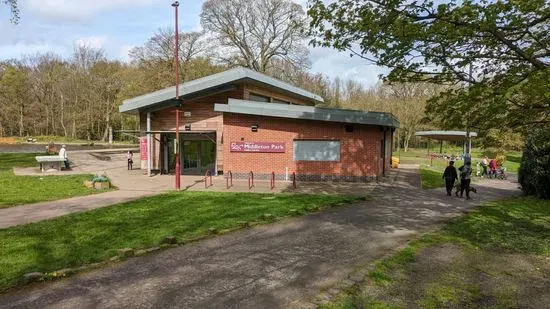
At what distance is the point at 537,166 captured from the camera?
16.9 meters

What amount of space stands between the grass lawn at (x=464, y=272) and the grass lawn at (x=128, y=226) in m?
4.18

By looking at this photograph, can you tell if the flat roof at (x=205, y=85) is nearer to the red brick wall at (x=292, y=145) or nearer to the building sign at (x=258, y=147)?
the red brick wall at (x=292, y=145)

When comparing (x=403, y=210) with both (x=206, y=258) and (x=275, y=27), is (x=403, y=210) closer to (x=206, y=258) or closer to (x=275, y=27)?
(x=206, y=258)

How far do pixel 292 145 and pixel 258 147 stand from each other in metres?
1.73

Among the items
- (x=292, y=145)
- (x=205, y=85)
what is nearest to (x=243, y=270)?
(x=292, y=145)

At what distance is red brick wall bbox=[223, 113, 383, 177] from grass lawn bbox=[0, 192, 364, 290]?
523 cm

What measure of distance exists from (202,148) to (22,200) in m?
12.6

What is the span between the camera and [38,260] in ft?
23.8

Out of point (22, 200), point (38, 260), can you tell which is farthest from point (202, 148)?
point (38, 260)

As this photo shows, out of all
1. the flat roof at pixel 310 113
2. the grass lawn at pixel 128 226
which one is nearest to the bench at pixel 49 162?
the flat roof at pixel 310 113

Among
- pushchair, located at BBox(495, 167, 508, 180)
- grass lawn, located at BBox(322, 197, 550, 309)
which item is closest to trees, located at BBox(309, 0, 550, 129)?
grass lawn, located at BBox(322, 197, 550, 309)

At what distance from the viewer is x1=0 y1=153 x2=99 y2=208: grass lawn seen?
14.3m

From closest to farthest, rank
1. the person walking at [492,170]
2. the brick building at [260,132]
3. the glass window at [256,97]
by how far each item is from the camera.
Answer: the brick building at [260,132] < the glass window at [256,97] < the person walking at [492,170]

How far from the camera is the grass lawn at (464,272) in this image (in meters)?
5.64
